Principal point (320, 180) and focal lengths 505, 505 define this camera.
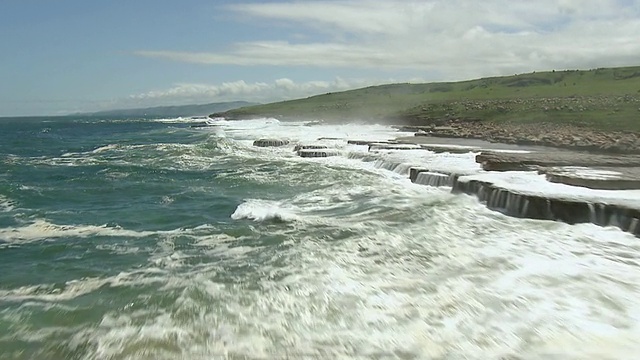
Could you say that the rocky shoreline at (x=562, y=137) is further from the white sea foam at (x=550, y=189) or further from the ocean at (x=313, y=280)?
the ocean at (x=313, y=280)

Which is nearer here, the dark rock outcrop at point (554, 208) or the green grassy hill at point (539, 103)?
the dark rock outcrop at point (554, 208)

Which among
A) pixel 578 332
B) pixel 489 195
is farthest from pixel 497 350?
pixel 489 195

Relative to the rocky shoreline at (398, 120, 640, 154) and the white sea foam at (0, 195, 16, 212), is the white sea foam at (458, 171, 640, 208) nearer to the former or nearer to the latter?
the rocky shoreline at (398, 120, 640, 154)

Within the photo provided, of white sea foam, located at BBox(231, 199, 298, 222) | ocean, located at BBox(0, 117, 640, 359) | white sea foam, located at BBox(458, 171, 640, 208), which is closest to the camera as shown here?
ocean, located at BBox(0, 117, 640, 359)

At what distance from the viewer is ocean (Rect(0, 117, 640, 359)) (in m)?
7.67

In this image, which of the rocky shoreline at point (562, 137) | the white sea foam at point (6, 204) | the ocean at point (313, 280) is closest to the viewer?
the ocean at point (313, 280)

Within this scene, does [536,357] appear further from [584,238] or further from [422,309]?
[584,238]

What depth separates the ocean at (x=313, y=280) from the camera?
767cm

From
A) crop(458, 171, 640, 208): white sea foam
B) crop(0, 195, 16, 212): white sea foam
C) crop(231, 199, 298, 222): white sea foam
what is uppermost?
crop(458, 171, 640, 208): white sea foam

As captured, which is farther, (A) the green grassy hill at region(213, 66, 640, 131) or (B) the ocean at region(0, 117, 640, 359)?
(A) the green grassy hill at region(213, 66, 640, 131)

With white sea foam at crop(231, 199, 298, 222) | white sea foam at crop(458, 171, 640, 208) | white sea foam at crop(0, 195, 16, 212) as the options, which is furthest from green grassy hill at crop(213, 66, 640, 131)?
white sea foam at crop(0, 195, 16, 212)

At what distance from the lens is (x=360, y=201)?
19.1m

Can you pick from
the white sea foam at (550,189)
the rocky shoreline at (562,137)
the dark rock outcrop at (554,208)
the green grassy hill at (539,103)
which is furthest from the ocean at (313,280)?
the green grassy hill at (539,103)

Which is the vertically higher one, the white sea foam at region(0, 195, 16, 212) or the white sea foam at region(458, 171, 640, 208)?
the white sea foam at region(458, 171, 640, 208)
